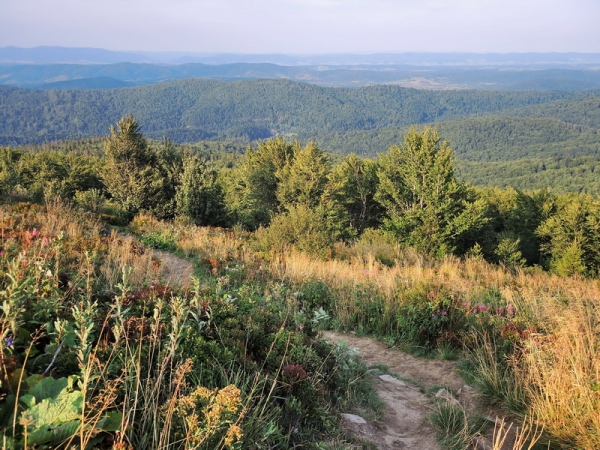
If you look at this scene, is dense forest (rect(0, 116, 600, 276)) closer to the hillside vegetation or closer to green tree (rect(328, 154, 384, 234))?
green tree (rect(328, 154, 384, 234))

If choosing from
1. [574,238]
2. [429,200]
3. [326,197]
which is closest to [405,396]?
[429,200]

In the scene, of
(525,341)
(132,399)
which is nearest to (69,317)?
(132,399)

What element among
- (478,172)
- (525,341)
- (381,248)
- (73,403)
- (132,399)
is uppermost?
(73,403)

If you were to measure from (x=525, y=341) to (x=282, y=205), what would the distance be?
25.5 metres

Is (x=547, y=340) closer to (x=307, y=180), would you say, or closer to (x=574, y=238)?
(x=307, y=180)

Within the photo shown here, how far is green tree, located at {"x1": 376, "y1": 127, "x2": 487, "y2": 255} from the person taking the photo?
24.5 meters

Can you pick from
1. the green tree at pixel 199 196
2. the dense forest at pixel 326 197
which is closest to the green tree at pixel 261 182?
the dense forest at pixel 326 197

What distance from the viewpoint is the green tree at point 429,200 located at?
2452 cm

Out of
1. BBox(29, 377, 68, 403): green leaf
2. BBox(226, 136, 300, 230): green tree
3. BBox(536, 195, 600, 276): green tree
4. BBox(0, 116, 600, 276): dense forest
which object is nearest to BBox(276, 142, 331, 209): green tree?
BBox(0, 116, 600, 276): dense forest

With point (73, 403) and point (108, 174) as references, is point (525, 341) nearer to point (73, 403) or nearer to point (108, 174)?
point (73, 403)

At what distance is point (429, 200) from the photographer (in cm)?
2552

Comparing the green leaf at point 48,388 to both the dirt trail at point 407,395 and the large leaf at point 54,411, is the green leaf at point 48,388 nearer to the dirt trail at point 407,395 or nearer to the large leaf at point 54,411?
the large leaf at point 54,411

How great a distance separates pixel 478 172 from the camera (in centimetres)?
14900

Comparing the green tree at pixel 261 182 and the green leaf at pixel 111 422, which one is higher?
the green leaf at pixel 111 422
